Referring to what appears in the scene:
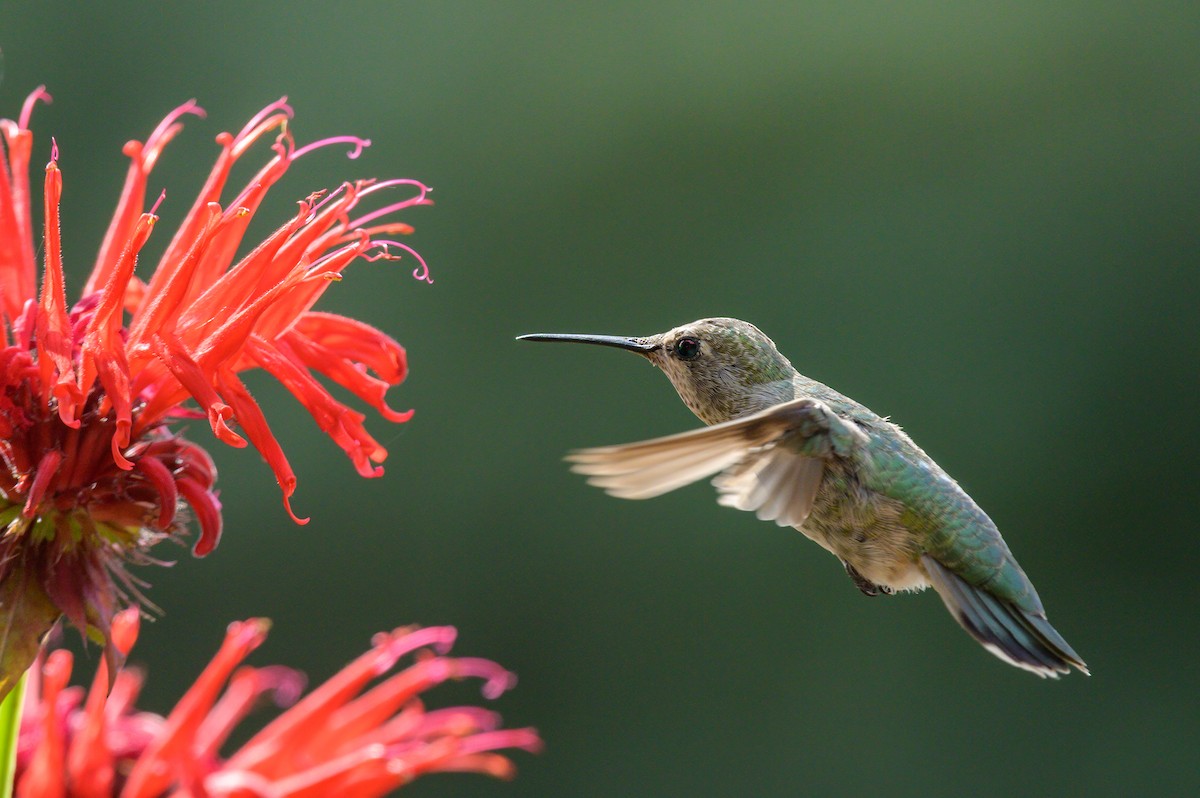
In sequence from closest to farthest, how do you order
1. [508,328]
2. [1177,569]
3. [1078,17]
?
[1177,569] < [508,328] < [1078,17]

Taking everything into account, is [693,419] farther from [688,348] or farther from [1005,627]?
[1005,627]

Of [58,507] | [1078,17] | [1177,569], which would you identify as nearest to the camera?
[58,507]

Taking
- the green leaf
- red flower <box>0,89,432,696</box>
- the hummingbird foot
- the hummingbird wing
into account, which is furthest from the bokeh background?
the green leaf

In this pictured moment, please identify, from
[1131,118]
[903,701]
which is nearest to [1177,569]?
[903,701]

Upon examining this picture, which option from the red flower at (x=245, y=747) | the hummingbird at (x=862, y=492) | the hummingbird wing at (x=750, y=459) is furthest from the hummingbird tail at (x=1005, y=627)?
the red flower at (x=245, y=747)

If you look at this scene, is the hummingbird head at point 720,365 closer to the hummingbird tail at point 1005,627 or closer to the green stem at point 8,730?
the hummingbird tail at point 1005,627

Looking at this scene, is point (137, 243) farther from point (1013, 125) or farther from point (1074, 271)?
point (1013, 125)
